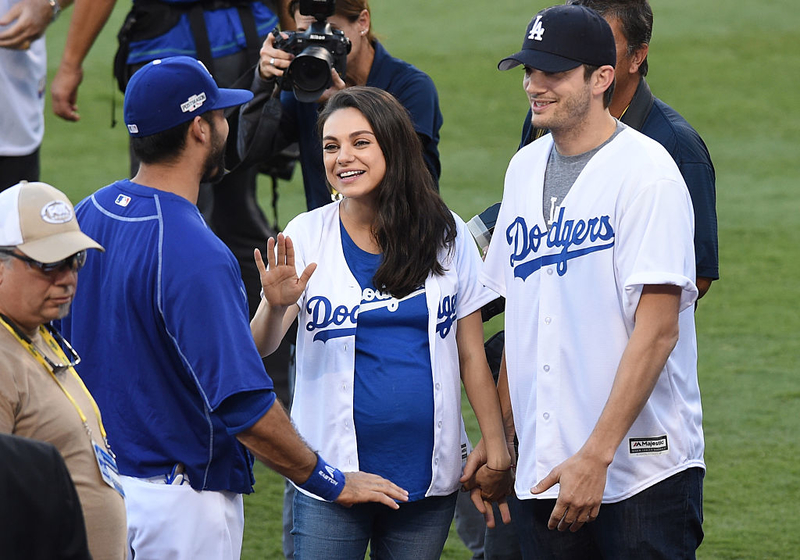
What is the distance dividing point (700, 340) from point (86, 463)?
5.29m

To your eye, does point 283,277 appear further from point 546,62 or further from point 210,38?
point 210,38

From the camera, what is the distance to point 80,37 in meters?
5.22

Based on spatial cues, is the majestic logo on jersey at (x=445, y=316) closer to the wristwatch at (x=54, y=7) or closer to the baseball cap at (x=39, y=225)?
the baseball cap at (x=39, y=225)

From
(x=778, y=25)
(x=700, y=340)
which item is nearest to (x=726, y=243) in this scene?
(x=700, y=340)

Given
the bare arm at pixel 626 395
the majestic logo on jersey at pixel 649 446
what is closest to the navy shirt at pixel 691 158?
the bare arm at pixel 626 395

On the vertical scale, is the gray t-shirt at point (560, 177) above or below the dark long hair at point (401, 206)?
above

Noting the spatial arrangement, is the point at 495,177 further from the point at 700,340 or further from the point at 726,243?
the point at 700,340

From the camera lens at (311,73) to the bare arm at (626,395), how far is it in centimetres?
156

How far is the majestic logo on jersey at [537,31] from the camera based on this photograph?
2.97 metres

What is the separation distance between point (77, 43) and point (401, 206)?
254 centimetres

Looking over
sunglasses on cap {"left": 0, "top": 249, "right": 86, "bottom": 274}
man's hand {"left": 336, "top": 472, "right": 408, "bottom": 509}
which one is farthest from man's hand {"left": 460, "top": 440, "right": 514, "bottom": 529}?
sunglasses on cap {"left": 0, "top": 249, "right": 86, "bottom": 274}

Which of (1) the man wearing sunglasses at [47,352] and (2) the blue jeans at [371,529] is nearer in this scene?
(1) the man wearing sunglasses at [47,352]

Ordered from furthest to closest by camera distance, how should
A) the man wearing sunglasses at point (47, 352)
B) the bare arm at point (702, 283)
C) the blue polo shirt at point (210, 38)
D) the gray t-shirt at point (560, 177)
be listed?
the blue polo shirt at point (210, 38) < the bare arm at point (702, 283) < the gray t-shirt at point (560, 177) < the man wearing sunglasses at point (47, 352)

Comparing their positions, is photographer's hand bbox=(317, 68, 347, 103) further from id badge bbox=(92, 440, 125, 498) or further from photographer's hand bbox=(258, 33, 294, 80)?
id badge bbox=(92, 440, 125, 498)
